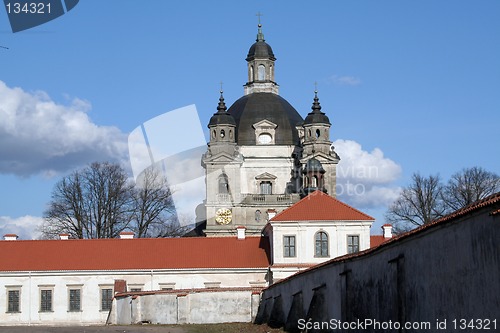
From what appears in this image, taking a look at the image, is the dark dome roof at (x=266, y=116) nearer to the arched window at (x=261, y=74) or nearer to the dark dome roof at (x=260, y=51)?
the arched window at (x=261, y=74)

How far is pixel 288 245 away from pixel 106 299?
Answer: 10151mm

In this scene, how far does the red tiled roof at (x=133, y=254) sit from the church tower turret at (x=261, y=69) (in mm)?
36835

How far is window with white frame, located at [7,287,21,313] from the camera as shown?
4803cm

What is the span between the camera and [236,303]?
3866 cm

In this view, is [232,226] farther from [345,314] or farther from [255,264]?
[345,314]

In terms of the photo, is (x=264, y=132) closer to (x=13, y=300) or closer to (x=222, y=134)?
(x=222, y=134)

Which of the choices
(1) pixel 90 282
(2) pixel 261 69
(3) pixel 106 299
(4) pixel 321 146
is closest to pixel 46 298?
(1) pixel 90 282

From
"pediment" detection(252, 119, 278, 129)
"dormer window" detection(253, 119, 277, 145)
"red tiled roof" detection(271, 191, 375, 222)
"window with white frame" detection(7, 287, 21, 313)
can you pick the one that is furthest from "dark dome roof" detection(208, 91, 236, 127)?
"window with white frame" detection(7, 287, 21, 313)

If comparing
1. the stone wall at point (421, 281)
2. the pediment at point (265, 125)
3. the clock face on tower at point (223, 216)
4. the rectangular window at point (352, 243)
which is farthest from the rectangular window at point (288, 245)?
the pediment at point (265, 125)

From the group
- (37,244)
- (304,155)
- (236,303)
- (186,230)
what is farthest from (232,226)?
(236,303)

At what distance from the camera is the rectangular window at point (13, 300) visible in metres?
48.0

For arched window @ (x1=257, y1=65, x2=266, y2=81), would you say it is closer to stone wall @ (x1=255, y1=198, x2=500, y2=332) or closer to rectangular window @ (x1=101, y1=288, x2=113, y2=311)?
rectangular window @ (x1=101, y1=288, x2=113, y2=311)

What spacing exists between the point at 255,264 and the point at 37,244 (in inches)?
496

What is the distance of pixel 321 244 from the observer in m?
47.5
